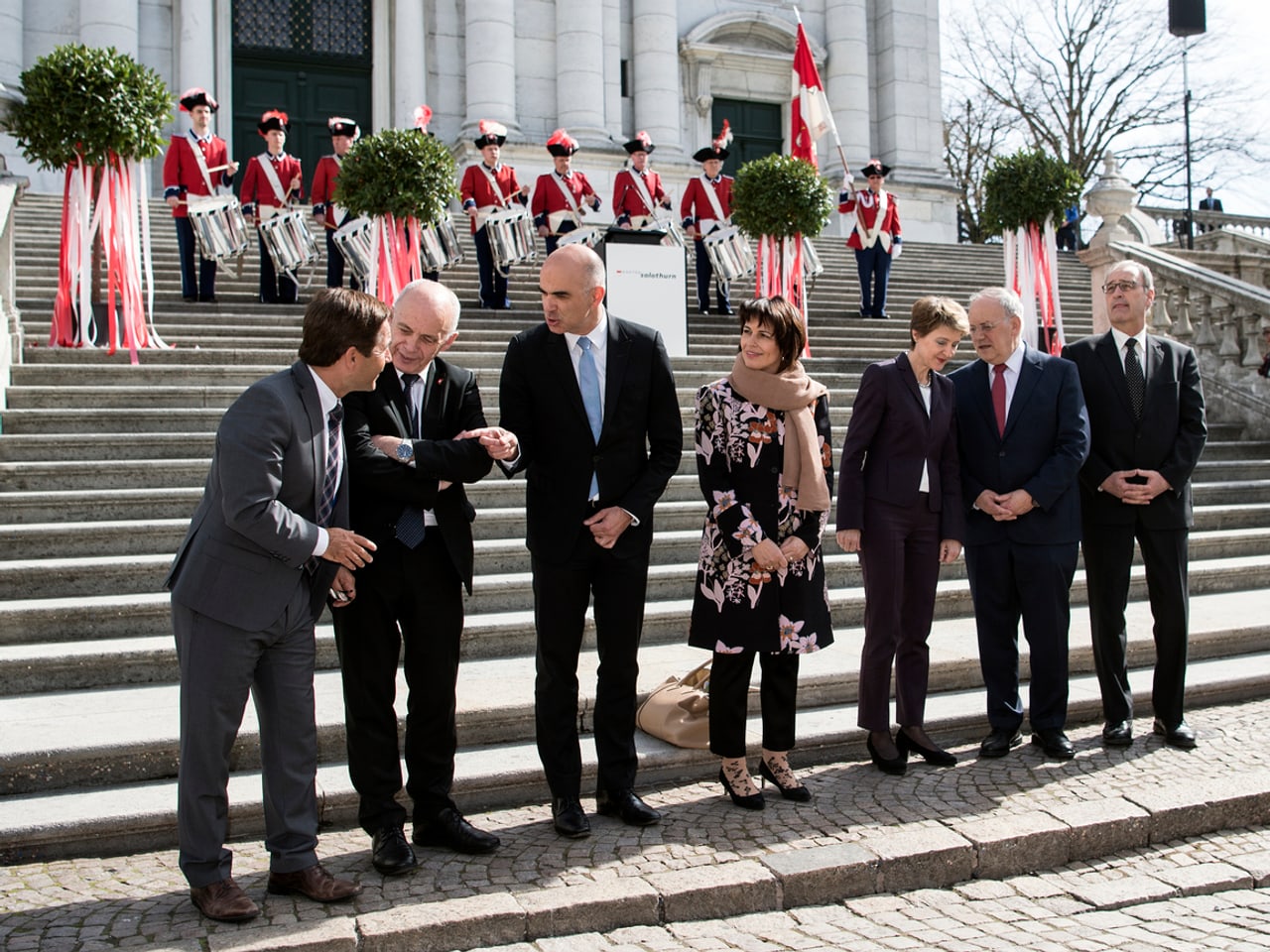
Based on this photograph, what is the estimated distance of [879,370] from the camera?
218 inches

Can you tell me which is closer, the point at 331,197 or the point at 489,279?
the point at 331,197

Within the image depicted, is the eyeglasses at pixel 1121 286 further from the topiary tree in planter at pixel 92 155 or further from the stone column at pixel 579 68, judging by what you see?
the stone column at pixel 579 68

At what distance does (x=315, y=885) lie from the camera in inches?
156

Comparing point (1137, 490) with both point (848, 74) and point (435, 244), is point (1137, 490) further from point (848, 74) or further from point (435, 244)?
point (848, 74)

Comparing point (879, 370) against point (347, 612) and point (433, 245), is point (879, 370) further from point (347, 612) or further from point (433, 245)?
point (433, 245)

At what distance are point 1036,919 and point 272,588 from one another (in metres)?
2.70

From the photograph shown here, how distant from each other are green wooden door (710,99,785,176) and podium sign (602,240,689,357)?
48.4 feet

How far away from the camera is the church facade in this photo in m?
21.8

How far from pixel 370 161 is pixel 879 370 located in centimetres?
791

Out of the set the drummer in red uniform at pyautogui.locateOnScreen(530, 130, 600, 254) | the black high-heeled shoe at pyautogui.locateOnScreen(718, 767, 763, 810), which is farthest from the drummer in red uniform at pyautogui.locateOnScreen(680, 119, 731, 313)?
the black high-heeled shoe at pyautogui.locateOnScreen(718, 767, 763, 810)

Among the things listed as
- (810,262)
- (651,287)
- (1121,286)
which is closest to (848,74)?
(810,262)

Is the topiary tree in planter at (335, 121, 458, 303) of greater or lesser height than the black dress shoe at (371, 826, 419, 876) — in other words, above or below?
above

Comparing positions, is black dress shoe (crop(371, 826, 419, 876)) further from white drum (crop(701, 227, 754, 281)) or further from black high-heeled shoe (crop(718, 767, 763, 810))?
white drum (crop(701, 227, 754, 281))

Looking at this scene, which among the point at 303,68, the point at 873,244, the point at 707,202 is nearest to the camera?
the point at 873,244
